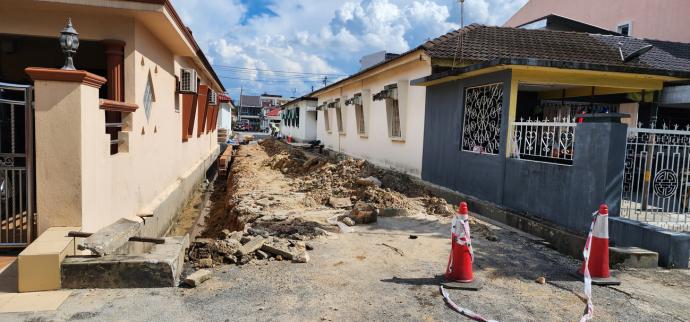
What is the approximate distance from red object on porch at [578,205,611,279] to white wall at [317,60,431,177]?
6.47m

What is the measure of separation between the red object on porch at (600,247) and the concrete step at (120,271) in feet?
13.7

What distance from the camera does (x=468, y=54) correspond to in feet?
32.6

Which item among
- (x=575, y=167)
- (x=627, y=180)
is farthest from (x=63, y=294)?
(x=627, y=180)

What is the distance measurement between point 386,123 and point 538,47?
15.4ft

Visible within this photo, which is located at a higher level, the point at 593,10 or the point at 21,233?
the point at 593,10

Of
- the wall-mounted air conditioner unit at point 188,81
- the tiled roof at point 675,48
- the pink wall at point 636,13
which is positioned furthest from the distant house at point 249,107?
the tiled roof at point 675,48

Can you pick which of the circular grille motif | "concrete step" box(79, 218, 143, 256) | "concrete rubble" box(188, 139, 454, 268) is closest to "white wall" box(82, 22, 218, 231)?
"concrete step" box(79, 218, 143, 256)

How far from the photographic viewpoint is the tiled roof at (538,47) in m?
10.1

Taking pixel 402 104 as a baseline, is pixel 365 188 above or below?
below

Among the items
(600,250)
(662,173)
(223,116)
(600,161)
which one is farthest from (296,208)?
(223,116)

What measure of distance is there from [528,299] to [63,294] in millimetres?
4044

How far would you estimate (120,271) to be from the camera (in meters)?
3.93

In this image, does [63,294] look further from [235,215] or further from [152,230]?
[235,215]

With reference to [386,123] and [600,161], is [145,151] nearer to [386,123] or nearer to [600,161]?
[600,161]
